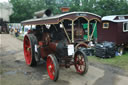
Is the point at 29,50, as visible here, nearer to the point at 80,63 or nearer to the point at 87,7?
the point at 80,63

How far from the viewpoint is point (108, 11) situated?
105ft

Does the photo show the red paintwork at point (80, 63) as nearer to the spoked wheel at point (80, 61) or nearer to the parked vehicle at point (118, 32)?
the spoked wheel at point (80, 61)

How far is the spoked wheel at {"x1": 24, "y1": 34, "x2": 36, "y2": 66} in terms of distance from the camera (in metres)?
6.10

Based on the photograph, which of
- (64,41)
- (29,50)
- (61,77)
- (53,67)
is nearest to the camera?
(53,67)

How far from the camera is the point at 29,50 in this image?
6758mm

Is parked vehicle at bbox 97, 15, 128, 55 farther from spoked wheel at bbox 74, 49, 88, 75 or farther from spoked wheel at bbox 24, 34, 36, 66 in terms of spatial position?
spoked wheel at bbox 24, 34, 36, 66

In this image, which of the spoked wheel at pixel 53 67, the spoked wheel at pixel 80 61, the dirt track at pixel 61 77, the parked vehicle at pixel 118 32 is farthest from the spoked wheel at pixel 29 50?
the parked vehicle at pixel 118 32

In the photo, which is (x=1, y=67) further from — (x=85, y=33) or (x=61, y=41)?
(x=85, y=33)

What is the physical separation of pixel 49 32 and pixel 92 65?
Answer: 2463 mm

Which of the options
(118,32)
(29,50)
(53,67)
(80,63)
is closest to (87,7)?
(118,32)

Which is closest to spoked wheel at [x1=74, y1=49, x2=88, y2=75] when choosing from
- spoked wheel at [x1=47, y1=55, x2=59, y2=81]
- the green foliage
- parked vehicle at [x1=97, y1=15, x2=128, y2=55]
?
spoked wheel at [x1=47, y1=55, x2=59, y2=81]

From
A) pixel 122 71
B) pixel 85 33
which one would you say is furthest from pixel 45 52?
pixel 122 71

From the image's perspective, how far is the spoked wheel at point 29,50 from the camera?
20.0 ft

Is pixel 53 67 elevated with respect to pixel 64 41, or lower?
lower
